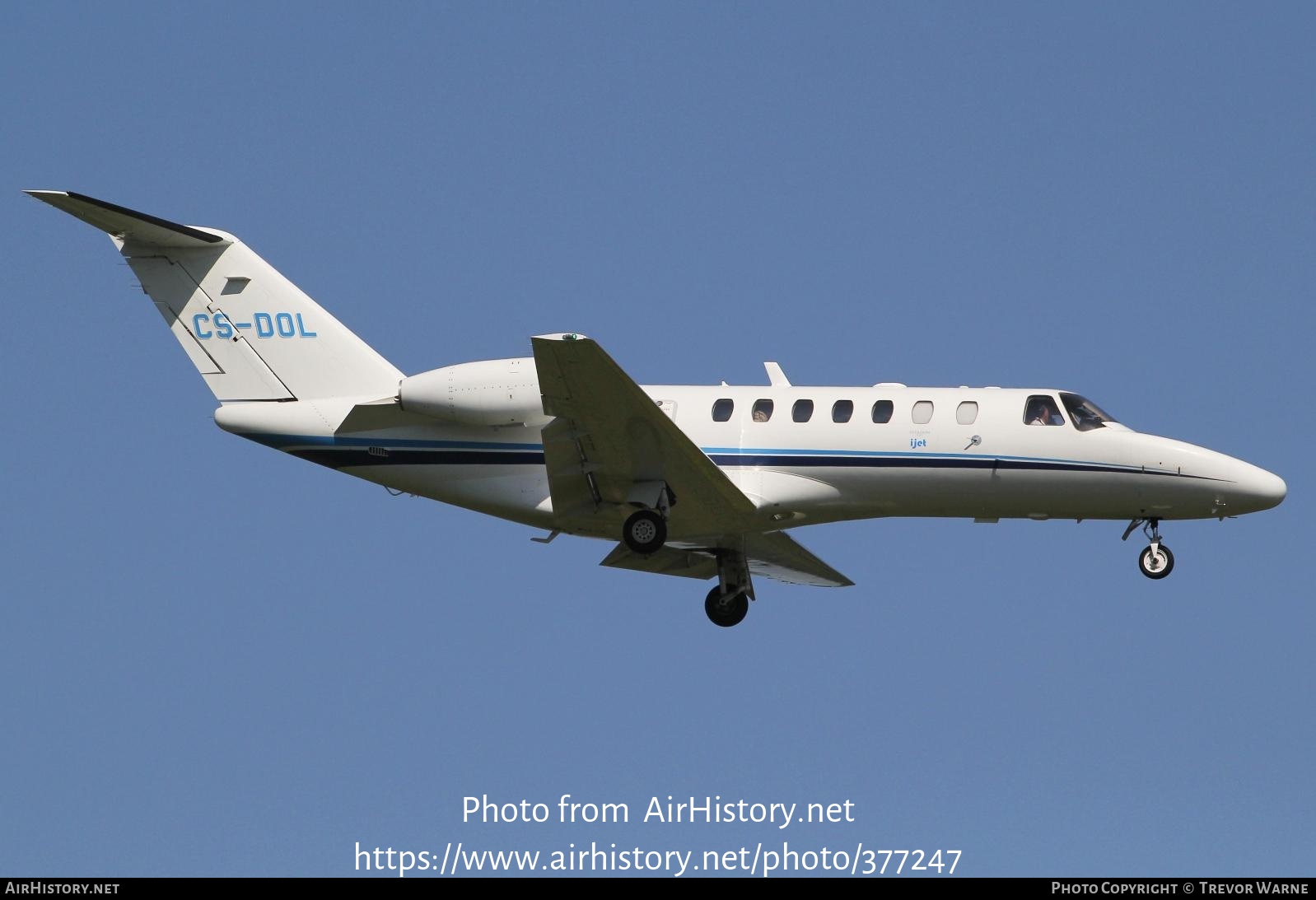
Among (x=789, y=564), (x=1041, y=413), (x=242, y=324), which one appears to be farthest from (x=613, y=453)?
(x=242, y=324)

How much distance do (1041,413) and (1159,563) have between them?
2250mm

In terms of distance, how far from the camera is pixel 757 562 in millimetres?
22094

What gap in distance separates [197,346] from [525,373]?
449 cm

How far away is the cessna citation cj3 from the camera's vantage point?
61.0 ft

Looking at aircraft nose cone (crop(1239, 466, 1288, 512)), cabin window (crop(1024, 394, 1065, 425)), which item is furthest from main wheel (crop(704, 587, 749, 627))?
aircraft nose cone (crop(1239, 466, 1288, 512))

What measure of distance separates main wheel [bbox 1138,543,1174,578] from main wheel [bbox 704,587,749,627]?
5.15 m

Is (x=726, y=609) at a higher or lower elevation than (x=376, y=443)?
lower

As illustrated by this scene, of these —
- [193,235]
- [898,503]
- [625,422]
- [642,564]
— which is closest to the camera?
[625,422]

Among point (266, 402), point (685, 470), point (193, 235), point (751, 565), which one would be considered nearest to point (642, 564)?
point (751, 565)

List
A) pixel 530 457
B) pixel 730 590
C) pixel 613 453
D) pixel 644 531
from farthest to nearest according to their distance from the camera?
1. pixel 730 590
2. pixel 530 457
3. pixel 644 531
4. pixel 613 453

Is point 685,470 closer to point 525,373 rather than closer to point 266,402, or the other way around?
point 525,373

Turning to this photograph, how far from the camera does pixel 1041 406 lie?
19.0 m

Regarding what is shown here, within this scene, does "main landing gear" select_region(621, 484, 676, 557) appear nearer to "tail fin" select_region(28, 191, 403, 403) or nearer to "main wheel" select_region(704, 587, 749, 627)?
"main wheel" select_region(704, 587, 749, 627)

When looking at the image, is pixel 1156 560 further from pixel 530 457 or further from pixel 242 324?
pixel 242 324
